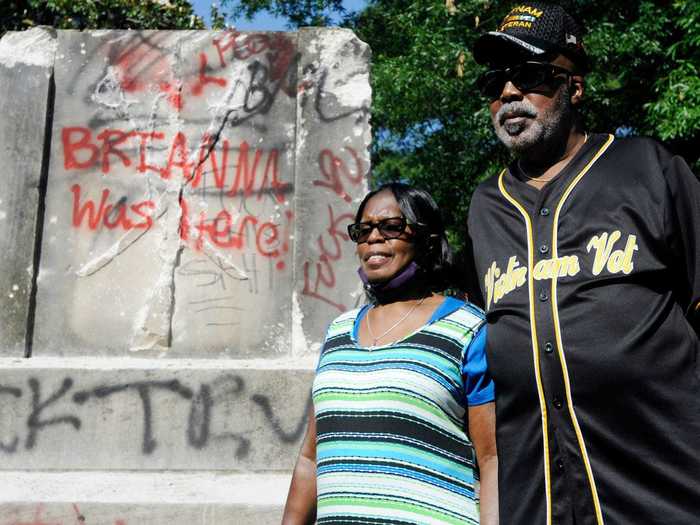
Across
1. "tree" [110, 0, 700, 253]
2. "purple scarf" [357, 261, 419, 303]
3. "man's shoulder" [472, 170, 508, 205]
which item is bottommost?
"purple scarf" [357, 261, 419, 303]

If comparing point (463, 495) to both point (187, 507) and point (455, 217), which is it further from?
point (455, 217)

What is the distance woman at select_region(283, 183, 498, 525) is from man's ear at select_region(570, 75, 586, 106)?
594 mm

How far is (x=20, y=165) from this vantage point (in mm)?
4418

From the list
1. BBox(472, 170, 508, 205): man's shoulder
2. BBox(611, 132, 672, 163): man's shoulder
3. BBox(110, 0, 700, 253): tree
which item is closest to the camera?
BBox(611, 132, 672, 163): man's shoulder

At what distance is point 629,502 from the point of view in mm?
1925

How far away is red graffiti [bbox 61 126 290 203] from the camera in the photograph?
14.6 ft

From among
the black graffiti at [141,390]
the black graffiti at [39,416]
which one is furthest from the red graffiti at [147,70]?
the black graffiti at [39,416]

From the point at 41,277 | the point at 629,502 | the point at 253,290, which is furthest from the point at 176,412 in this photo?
the point at 629,502

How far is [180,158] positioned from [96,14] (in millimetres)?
9796

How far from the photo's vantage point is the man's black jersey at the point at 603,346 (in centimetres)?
194

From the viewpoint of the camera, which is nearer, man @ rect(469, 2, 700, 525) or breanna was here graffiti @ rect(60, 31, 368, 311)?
man @ rect(469, 2, 700, 525)

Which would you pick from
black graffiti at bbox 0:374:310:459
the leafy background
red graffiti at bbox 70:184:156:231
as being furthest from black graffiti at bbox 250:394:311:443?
the leafy background

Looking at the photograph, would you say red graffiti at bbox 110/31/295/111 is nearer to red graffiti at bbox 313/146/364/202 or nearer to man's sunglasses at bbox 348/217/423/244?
red graffiti at bbox 313/146/364/202

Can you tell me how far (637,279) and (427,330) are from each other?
0.65 metres
